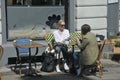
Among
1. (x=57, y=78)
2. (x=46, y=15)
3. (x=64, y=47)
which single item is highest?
(x=46, y=15)

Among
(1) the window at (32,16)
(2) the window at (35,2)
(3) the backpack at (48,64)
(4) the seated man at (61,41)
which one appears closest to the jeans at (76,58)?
(4) the seated man at (61,41)

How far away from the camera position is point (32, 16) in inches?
564

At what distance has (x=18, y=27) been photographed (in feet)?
46.5

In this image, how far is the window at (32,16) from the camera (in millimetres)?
13992

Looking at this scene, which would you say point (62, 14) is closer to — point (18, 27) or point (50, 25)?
point (50, 25)

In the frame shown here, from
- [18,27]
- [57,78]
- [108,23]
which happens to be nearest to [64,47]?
[57,78]

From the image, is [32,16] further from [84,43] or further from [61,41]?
[84,43]

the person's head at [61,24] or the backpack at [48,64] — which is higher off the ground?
the person's head at [61,24]

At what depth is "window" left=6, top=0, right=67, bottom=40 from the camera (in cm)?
1399

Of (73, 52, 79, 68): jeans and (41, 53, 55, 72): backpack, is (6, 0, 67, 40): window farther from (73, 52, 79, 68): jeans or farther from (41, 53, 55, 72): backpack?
(73, 52, 79, 68): jeans

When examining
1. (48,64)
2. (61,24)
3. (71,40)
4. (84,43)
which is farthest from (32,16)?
(84,43)

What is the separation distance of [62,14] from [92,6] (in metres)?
1.06

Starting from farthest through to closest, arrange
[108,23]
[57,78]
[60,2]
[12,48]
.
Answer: [108,23], [60,2], [12,48], [57,78]

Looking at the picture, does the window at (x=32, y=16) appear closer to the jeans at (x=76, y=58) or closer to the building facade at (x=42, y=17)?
the building facade at (x=42, y=17)
